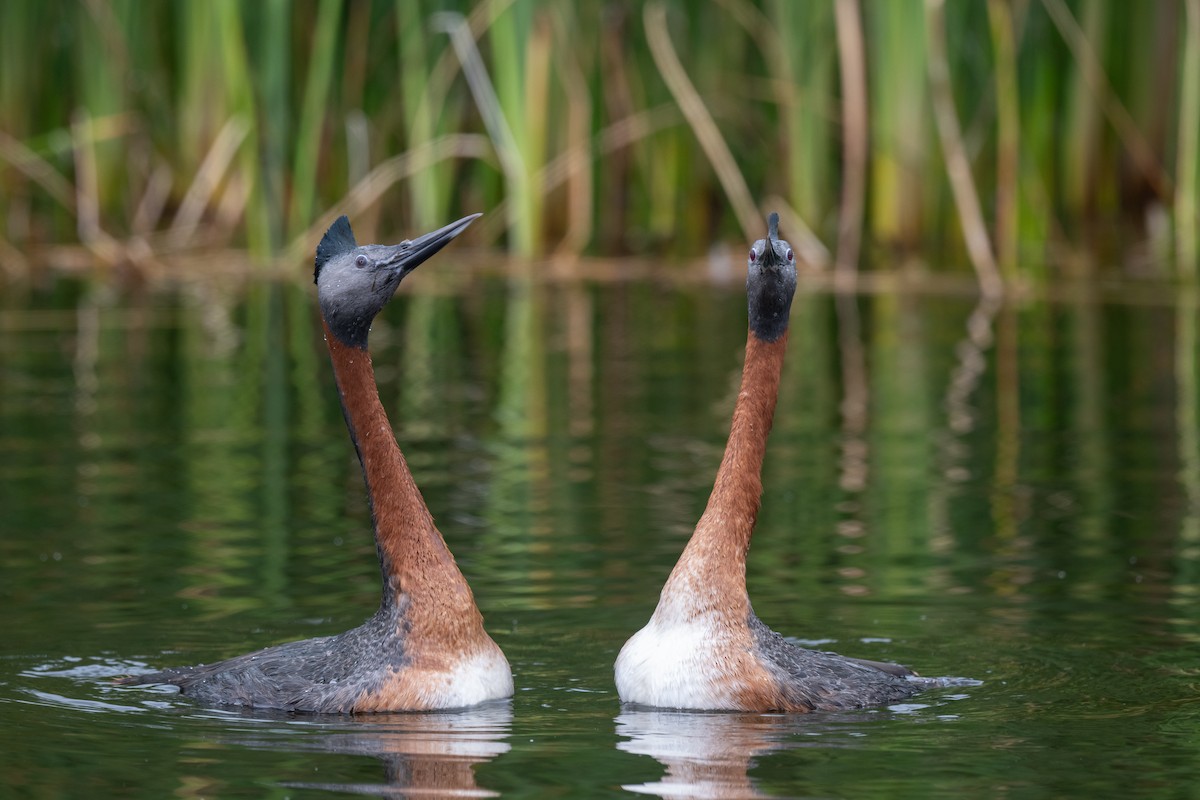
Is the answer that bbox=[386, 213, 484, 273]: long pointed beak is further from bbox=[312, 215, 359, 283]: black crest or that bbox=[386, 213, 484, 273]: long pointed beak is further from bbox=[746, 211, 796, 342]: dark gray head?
bbox=[746, 211, 796, 342]: dark gray head

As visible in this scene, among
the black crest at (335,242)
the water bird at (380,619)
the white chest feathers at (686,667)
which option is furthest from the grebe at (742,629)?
the black crest at (335,242)

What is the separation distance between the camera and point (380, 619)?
6.52 metres

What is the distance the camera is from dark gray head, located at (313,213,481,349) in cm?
652

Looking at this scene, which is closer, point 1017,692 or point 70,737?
point 70,737

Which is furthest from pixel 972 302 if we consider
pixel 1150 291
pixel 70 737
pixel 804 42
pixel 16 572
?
pixel 70 737

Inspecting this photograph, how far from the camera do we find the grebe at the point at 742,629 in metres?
6.30

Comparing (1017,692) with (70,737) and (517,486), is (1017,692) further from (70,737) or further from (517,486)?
(517,486)

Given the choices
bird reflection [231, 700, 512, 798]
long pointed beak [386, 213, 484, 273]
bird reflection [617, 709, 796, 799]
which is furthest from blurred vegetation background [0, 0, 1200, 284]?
bird reflection [231, 700, 512, 798]

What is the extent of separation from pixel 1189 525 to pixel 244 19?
992cm

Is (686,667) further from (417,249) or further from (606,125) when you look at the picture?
(606,125)

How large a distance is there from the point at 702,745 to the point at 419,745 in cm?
75

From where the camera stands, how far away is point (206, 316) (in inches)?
631

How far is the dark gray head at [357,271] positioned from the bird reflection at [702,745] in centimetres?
145

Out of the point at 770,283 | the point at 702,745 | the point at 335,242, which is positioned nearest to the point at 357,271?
the point at 335,242
